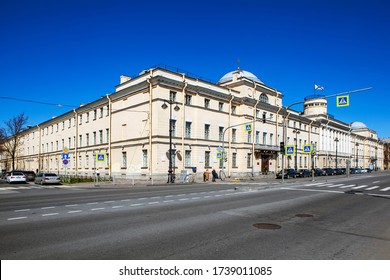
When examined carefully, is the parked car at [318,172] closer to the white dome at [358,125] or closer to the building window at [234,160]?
the building window at [234,160]

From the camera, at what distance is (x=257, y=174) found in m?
46.2

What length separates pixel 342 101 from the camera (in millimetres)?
17281

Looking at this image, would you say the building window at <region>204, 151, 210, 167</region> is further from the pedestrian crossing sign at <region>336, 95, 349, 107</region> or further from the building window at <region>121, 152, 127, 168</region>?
the pedestrian crossing sign at <region>336, 95, 349, 107</region>

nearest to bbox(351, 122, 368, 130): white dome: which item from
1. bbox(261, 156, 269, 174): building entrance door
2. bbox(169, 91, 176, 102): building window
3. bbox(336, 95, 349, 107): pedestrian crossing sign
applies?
bbox(261, 156, 269, 174): building entrance door

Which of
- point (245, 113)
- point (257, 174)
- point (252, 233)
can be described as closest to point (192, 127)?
point (245, 113)

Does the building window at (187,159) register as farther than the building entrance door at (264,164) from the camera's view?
No

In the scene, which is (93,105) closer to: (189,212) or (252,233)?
(189,212)

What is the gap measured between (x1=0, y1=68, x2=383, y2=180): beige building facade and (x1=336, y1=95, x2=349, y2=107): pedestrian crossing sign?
11644mm

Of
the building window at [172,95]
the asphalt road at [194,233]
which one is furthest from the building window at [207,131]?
the asphalt road at [194,233]

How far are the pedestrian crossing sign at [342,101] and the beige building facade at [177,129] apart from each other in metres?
11.6

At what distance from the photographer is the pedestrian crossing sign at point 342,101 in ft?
55.9

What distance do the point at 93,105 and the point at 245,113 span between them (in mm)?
24457

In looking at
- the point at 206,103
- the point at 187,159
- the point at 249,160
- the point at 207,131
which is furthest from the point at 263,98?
the point at 187,159

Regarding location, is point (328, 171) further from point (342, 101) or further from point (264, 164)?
point (342, 101)
